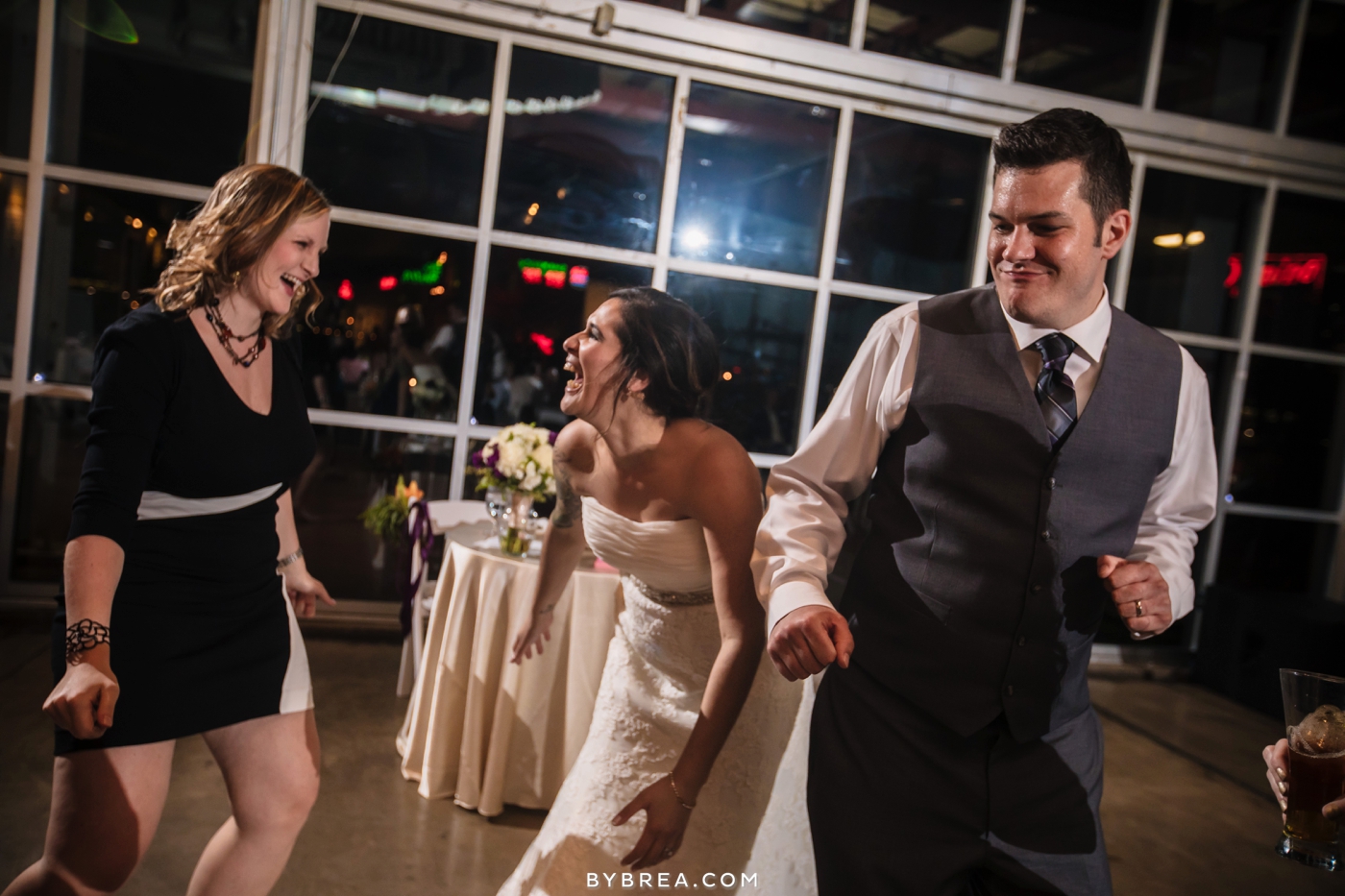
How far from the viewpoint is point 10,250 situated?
345 cm

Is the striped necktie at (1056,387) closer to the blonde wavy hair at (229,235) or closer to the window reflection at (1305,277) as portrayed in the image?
the blonde wavy hair at (229,235)

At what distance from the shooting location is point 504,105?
351cm

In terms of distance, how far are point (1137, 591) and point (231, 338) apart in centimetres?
142

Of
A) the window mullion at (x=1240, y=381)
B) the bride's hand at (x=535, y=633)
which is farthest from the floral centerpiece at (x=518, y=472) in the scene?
the window mullion at (x=1240, y=381)

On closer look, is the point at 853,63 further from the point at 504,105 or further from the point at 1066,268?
the point at 1066,268

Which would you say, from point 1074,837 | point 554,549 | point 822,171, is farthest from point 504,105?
point 1074,837

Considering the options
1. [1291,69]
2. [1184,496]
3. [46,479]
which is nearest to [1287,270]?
[1291,69]

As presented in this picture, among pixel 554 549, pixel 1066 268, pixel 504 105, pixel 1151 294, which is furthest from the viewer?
pixel 1151 294

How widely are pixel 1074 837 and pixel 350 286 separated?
3.48 m

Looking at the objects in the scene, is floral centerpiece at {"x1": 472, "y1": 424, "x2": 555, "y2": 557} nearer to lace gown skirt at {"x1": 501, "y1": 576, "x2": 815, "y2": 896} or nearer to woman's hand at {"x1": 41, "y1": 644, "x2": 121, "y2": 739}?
lace gown skirt at {"x1": 501, "y1": 576, "x2": 815, "y2": 896}

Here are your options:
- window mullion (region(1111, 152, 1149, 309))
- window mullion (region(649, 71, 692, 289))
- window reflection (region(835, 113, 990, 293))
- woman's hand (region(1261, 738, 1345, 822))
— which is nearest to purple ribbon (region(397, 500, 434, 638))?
window mullion (region(649, 71, 692, 289))

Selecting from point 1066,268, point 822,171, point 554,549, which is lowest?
point 554,549

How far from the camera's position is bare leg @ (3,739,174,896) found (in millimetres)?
1246

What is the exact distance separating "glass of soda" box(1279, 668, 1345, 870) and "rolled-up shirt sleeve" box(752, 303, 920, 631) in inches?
23.0
